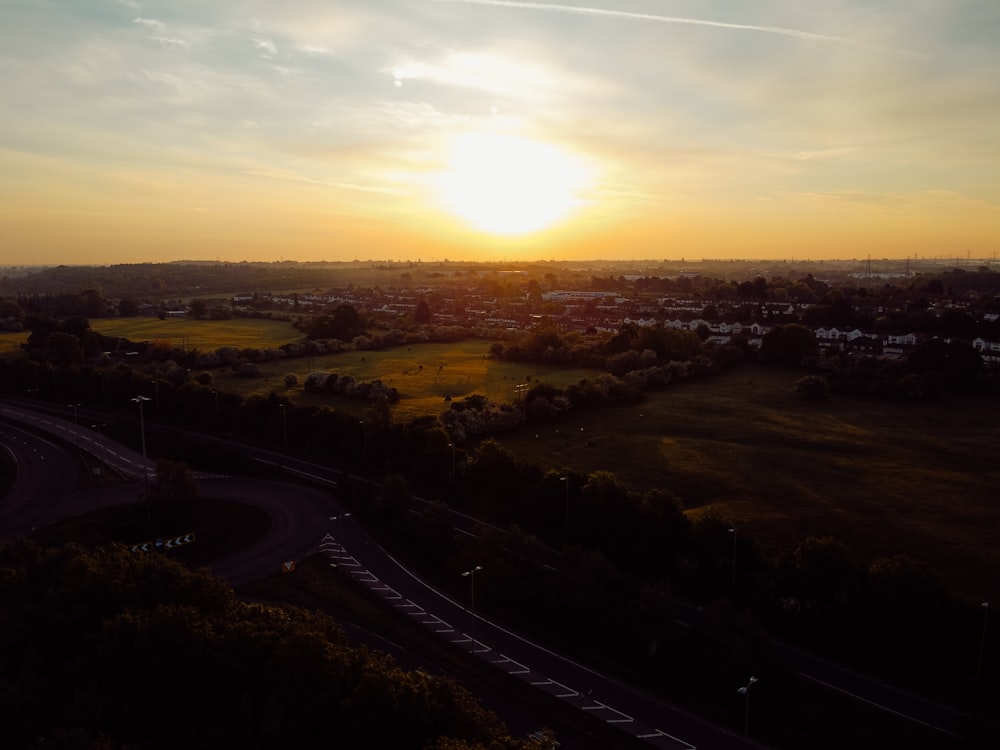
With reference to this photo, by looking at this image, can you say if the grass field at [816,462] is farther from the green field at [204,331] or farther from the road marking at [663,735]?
the green field at [204,331]

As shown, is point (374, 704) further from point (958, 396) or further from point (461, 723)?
point (958, 396)

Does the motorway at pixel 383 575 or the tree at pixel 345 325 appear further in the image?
the tree at pixel 345 325

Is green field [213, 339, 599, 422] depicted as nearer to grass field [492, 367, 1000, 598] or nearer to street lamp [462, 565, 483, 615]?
grass field [492, 367, 1000, 598]

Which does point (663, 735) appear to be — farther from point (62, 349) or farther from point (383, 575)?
point (62, 349)

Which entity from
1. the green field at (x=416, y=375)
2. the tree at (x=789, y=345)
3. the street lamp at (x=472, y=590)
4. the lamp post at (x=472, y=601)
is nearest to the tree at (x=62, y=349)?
the green field at (x=416, y=375)

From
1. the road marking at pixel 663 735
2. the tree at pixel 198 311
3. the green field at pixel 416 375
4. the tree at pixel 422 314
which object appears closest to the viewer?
the road marking at pixel 663 735

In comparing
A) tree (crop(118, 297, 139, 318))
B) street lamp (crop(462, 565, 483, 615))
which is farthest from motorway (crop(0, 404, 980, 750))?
tree (crop(118, 297, 139, 318))

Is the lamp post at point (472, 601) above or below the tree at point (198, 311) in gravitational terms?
below
